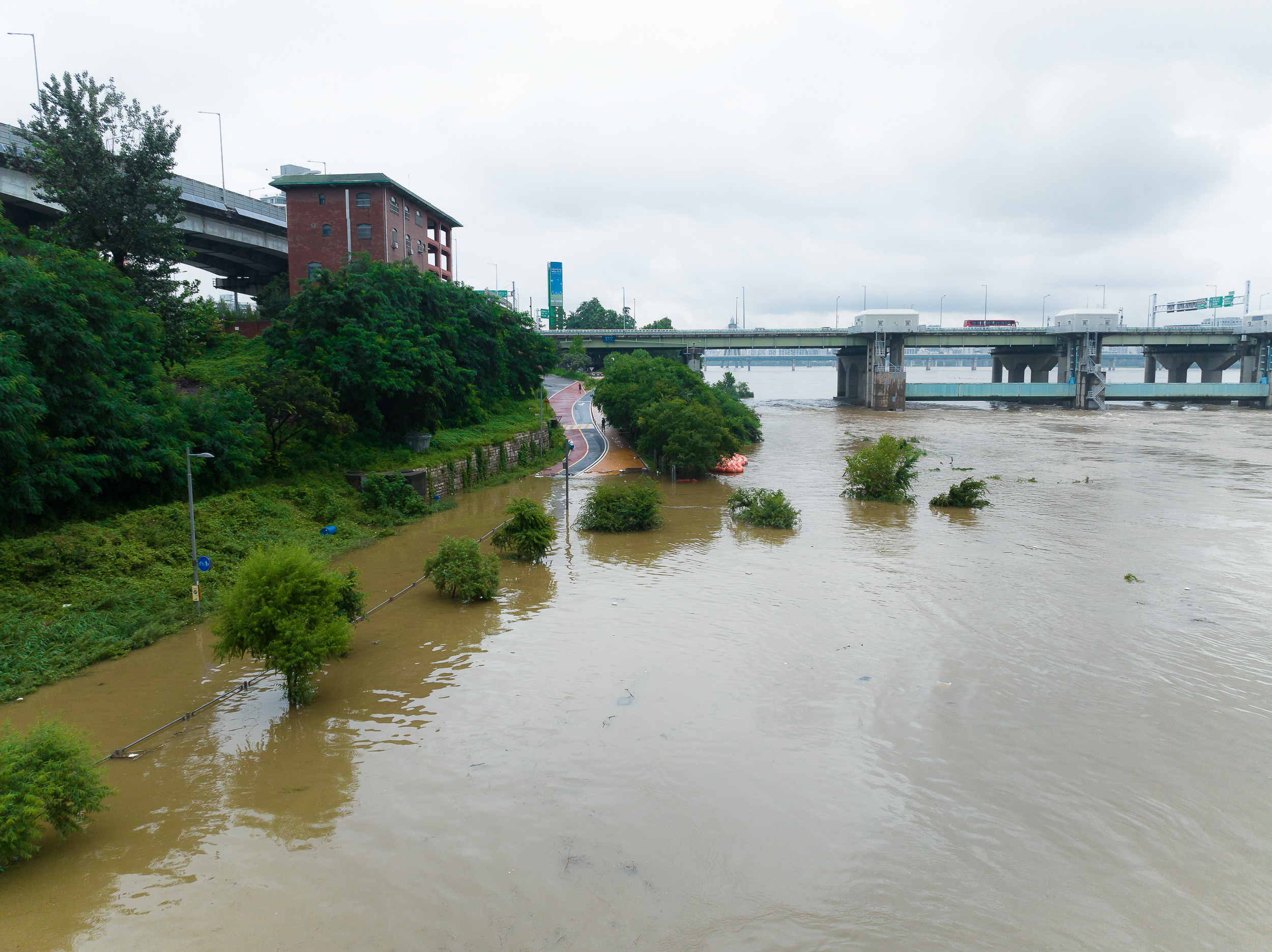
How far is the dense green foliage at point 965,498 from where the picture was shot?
3991cm

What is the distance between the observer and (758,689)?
1694 centimetres

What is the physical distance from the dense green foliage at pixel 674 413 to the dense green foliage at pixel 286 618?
33274 mm

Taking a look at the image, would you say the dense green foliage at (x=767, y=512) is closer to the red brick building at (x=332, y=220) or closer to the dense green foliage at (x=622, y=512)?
the dense green foliage at (x=622, y=512)

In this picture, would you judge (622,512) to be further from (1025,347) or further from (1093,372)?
(1025,347)

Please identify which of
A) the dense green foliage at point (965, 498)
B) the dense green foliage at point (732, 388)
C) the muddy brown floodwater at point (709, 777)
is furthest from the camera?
the dense green foliage at point (732, 388)

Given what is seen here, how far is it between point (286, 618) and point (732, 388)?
341ft

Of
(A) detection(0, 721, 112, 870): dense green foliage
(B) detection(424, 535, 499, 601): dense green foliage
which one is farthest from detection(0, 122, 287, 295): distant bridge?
(A) detection(0, 721, 112, 870): dense green foliage

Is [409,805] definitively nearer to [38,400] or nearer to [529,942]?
[529,942]

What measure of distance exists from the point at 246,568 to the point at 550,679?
22.9 ft

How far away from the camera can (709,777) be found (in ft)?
43.9

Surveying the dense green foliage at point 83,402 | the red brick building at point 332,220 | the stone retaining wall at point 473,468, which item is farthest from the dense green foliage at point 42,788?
the red brick building at point 332,220

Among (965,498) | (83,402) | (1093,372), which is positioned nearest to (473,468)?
(83,402)

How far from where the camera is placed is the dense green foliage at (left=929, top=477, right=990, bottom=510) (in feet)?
131

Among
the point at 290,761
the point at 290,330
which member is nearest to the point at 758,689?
the point at 290,761
